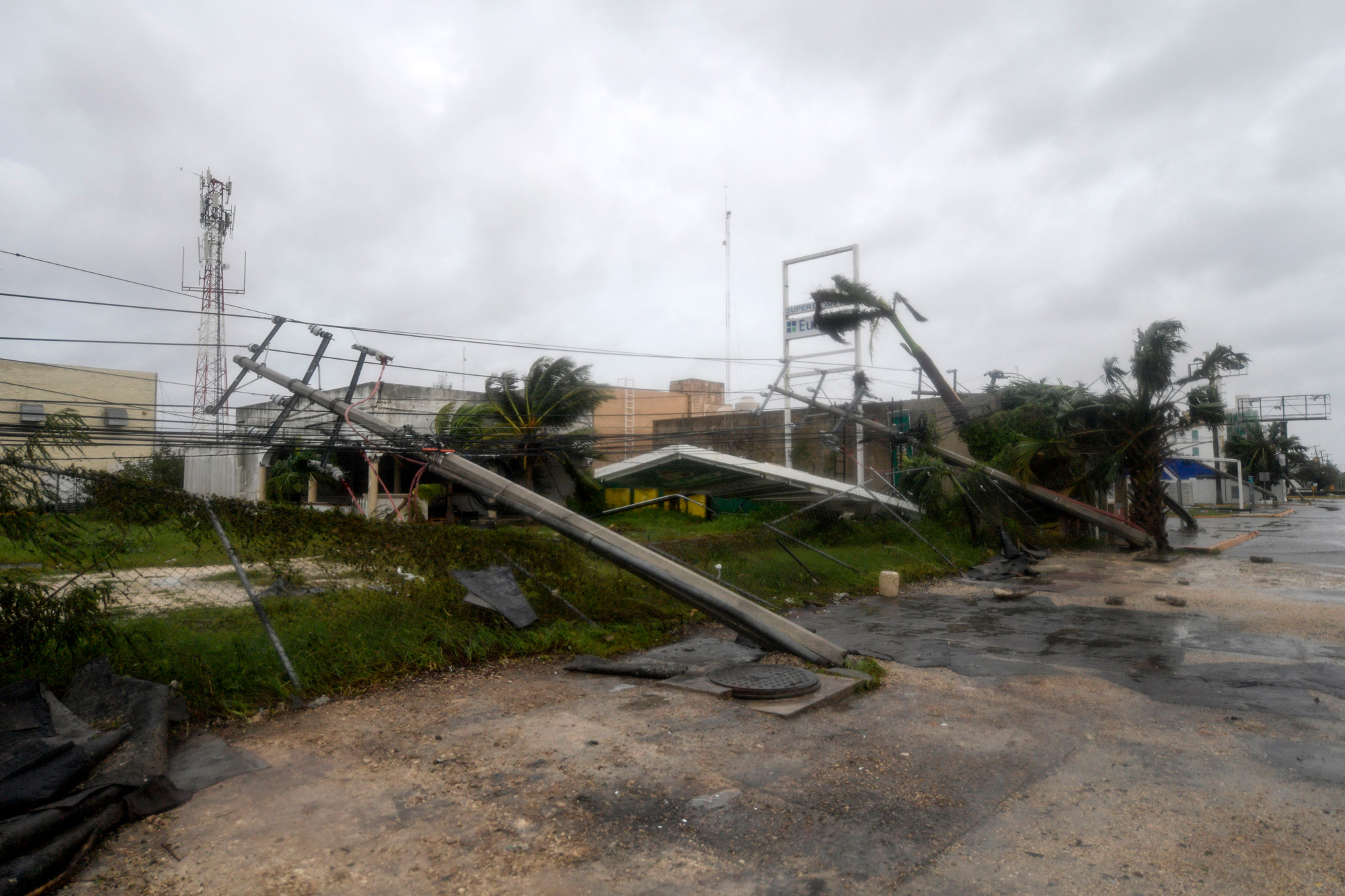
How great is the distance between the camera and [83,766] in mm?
4340

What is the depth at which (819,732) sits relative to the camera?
5.95 meters

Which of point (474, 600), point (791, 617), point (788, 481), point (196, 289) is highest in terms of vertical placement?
point (196, 289)

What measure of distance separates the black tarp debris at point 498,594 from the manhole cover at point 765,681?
7.54 feet

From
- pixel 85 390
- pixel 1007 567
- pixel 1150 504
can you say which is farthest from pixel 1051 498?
pixel 85 390

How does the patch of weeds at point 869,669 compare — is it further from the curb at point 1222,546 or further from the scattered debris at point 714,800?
the curb at point 1222,546

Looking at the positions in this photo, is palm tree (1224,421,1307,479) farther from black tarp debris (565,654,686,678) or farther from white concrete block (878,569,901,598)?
black tarp debris (565,654,686,678)

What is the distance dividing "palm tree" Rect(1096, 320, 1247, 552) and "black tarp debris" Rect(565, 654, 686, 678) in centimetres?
1759

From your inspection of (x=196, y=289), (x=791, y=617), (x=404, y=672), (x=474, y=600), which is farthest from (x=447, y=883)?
(x=196, y=289)

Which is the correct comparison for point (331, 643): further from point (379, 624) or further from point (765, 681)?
point (765, 681)

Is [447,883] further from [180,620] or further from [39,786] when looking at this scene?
[180,620]

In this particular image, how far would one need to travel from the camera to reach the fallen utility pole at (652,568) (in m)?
8.41

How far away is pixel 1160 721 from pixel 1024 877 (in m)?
3.29

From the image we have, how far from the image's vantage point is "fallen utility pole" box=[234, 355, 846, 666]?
8.41m

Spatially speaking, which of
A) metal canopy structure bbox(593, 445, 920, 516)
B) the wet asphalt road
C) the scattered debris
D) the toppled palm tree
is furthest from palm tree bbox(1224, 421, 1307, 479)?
the scattered debris
